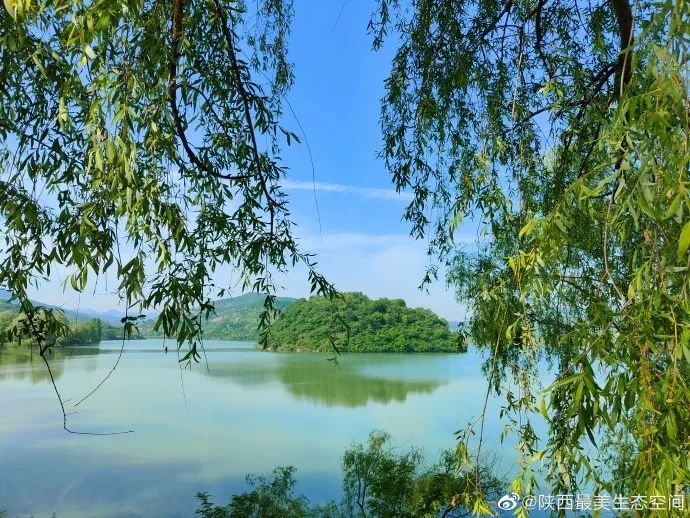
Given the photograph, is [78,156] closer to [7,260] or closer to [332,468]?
[7,260]

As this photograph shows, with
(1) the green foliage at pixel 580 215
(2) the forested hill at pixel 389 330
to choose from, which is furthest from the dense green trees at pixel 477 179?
(2) the forested hill at pixel 389 330

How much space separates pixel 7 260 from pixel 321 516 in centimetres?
323

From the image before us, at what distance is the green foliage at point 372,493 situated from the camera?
344 cm

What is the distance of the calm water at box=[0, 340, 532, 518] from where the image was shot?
499 cm

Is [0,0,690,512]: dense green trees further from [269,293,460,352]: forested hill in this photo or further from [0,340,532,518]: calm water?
[269,293,460,352]: forested hill

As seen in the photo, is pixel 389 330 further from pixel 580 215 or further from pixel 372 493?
pixel 580 215

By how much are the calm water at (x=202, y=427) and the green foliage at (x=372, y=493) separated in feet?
1.62

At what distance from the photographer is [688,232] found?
564 millimetres

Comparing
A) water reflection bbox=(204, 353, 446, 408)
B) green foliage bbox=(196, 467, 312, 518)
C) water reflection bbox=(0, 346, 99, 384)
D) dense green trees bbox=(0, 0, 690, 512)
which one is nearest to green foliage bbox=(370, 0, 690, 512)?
dense green trees bbox=(0, 0, 690, 512)

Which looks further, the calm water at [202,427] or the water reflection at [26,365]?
the water reflection at [26,365]

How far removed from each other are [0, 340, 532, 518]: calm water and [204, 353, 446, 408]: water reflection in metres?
0.03

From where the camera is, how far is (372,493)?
3.89 m

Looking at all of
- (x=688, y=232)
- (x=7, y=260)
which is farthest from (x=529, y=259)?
(x=7, y=260)

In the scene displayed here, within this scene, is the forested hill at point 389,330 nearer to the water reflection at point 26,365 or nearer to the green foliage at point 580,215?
the water reflection at point 26,365
